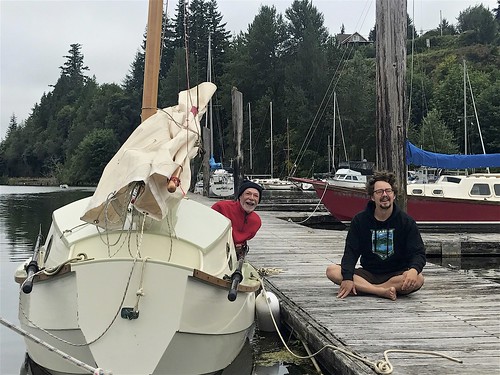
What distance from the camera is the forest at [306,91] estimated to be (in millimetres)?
47031

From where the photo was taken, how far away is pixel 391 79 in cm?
977

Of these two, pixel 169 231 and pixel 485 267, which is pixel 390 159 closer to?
pixel 485 267

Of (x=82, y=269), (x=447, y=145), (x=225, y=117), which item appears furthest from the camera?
(x=225, y=117)

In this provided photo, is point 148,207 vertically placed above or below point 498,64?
below

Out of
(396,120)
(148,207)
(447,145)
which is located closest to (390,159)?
(396,120)

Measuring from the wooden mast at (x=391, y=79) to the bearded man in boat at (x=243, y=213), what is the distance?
390cm

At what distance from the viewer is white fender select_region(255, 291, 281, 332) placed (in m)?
6.61

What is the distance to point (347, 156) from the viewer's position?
4978 cm

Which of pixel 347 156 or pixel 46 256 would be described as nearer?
pixel 46 256

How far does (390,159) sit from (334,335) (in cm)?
532

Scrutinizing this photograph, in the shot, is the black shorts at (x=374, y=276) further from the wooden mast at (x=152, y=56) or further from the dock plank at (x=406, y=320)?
the wooden mast at (x=152, y=56)

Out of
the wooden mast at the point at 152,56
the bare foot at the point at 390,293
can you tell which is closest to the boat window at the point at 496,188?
the bare foot at the point at 390,293

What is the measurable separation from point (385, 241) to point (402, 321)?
92 cm

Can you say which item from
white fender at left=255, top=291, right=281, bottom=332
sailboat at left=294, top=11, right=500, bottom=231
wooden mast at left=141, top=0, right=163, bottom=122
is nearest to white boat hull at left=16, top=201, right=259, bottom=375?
white fender at left=255, top=291, right=281, bottom=332
